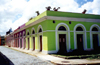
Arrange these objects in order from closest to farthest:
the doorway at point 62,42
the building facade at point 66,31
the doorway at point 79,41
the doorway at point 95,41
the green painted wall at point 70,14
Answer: the building facade at point 66,31 < the green painted wall at point 70,14 < the doorway at point 62,42 < the doorway at point 79,41 < the doorway at point 95,41

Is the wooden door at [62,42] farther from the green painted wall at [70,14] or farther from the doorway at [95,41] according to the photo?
the doorway at [95,41]

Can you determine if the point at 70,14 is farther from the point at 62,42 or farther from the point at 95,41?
the point at 95,41

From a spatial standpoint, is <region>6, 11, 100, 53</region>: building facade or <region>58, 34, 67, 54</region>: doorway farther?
<region>58, 34, 67, 54</region>: doorway

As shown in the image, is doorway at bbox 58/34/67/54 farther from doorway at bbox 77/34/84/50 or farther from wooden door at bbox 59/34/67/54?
doorway at bbox 77/34/84/50

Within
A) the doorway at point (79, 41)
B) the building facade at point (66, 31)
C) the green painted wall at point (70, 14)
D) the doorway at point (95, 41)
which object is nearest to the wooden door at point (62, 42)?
the building facade at point (66, 31)

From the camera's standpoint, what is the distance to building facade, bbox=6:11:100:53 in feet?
48.6

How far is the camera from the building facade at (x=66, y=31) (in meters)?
14.8

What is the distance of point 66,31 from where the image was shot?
15.8 meters

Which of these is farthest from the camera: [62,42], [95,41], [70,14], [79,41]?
[95,41]

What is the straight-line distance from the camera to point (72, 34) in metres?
16.0

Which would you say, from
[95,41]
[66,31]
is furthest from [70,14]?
[95,41]

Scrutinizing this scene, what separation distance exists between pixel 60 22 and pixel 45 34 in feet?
7.81

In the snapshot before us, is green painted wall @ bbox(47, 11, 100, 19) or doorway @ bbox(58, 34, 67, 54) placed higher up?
green painted wall @ bbox(47, 11, 100, 19)

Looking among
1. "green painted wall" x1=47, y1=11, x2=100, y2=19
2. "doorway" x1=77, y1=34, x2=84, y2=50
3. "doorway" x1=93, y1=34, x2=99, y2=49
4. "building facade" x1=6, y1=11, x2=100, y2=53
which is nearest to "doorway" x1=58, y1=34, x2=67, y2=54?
"building facade" x1=6, y1=11, x2=100, y2=53
